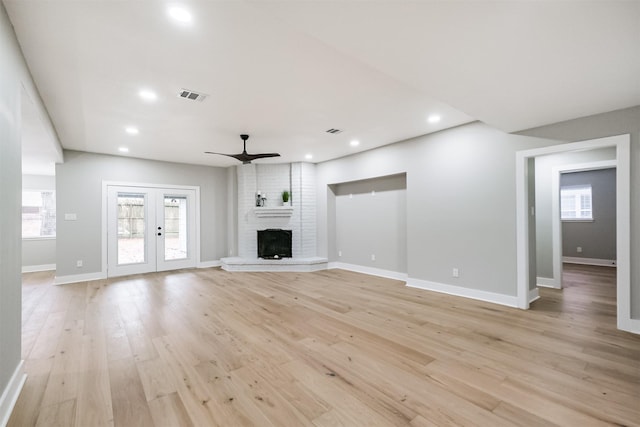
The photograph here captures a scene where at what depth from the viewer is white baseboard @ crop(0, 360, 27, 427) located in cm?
174

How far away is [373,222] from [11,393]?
18.4 feet

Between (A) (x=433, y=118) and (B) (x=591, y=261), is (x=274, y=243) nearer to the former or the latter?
(A) (x=433, y=118)

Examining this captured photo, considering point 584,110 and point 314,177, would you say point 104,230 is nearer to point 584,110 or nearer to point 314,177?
point 314,177

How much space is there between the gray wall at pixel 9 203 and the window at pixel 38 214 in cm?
725

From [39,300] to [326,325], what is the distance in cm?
475

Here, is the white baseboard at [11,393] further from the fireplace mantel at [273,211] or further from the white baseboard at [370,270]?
the white baseboard at [370,270]

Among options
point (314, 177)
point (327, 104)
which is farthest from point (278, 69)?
point (314, 177)

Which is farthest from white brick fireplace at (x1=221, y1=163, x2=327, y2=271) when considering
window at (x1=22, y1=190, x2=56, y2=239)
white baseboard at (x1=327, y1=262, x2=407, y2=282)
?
window at (x1=22, y1=190, x2=56, y2=239)

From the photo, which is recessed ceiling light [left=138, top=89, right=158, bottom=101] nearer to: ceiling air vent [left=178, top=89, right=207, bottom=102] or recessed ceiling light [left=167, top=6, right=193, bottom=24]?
ceiling air vent [left=178, top=89, right=207, bottom=102]

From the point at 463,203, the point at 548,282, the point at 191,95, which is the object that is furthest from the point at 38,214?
the point at 548,282

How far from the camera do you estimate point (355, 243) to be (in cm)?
672

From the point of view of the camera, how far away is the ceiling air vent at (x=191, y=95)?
316cm

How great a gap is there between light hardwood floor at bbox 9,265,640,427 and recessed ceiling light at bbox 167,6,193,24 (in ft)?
8.82

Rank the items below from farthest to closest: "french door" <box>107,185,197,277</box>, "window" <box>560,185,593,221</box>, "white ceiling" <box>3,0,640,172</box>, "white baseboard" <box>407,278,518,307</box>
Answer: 1. "window" <box>560,185,593,221</box>
2. "french door" <box>107,185,197,277</box>
3. "white baseboard" <box>407,278,518,307</box>
4. "white ceiling" <box>3,0,640,172</box>
